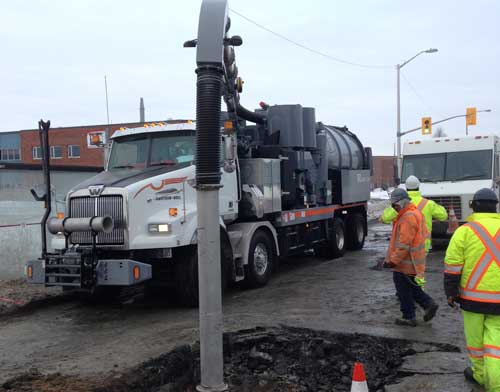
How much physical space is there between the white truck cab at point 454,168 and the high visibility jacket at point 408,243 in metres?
7.58

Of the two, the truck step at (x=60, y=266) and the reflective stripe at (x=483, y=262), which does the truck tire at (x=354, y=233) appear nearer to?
the truck step at (x=60, y=266)

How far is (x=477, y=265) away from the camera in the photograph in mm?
4453

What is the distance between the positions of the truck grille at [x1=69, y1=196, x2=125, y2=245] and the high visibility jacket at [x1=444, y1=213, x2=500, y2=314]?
462cm

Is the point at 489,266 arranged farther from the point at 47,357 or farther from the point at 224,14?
the point at 47,357

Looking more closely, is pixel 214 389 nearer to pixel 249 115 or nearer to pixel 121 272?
pixel 121 272

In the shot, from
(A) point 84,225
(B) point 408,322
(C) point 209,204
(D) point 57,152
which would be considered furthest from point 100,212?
(D) point 57,152

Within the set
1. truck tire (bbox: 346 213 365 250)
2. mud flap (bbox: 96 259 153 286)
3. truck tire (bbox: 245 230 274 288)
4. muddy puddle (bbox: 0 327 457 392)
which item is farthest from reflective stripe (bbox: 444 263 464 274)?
truck tire (bbox: 346 213 365 250)

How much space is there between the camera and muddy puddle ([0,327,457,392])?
4.97 m

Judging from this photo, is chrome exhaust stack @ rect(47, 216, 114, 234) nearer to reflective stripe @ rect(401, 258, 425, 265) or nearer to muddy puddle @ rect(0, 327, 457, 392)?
muddy puddle @ rect(0, 327, 457, 392)

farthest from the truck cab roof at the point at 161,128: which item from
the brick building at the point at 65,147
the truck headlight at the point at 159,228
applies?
the brick building at the point at 65,147

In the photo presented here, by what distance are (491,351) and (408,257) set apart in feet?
7.74

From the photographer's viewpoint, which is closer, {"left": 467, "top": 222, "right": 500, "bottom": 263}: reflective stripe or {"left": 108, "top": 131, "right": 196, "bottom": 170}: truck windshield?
{"left": 467, "top": 222, "right": 500, "bottom": 263}: reflective stripe

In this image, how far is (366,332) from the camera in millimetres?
6410

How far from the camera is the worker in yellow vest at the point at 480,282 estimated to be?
14.2 ft
